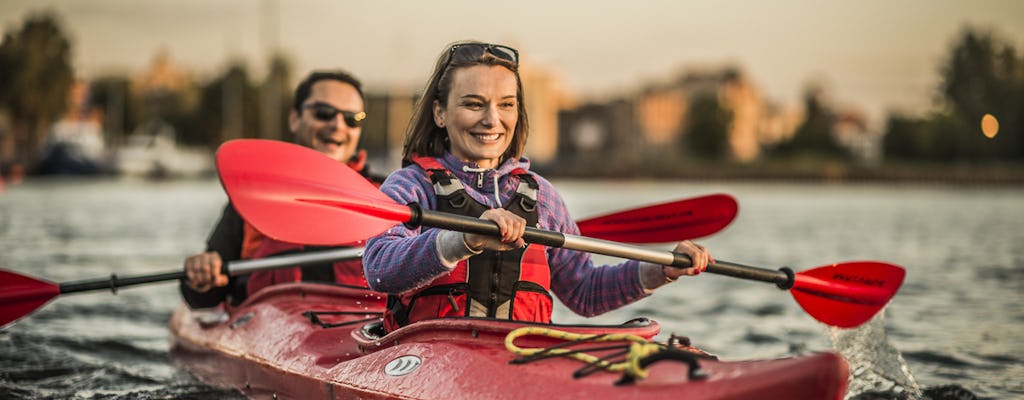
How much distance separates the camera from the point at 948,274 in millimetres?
13461

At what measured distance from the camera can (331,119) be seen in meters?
5.90

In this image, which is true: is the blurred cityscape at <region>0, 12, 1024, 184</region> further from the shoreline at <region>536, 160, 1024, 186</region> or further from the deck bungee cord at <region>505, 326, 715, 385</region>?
the deck bungee cord at <region>505, 326, 715, 385</region>

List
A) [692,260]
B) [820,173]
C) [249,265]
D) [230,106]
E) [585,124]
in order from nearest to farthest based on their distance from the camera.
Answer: [692,260] < [249,265] < [230,106] < [820,173] < [585,124]

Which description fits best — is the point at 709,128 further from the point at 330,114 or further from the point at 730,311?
the point at 330,114

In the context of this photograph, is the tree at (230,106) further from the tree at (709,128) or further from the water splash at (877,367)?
the water splash at (877,367)

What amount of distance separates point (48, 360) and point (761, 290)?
7730 millimetres

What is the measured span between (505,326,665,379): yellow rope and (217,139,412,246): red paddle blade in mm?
551

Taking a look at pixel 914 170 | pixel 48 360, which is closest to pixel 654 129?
pixel 914 170

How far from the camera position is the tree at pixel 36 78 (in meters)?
49.3

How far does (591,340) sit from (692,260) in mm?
613

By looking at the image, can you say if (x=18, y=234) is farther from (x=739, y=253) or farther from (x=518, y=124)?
(x=518, y=124)

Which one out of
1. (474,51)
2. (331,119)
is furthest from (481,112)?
(331,119)

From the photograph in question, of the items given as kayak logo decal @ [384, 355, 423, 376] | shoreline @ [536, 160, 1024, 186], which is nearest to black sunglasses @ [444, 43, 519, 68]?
kayak logo decal @ [384, 355, 423, 376]

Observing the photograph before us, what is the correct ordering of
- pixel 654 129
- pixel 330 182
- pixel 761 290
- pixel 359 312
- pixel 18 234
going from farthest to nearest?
pixel 654 129
pixel 18 234
pixel 761 290
pixel 359 312
pixel 330 182
